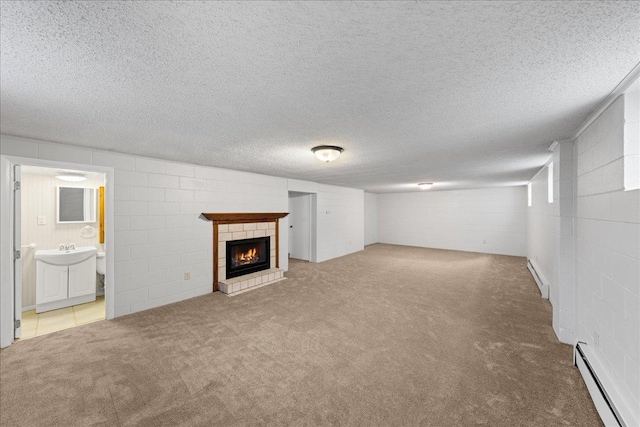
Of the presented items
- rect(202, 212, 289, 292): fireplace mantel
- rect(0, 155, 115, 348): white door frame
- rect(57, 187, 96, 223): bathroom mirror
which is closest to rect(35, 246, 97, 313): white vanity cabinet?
rect(57, 187, 96, 223): bathroom mirror

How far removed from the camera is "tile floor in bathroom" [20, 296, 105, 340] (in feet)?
9.89

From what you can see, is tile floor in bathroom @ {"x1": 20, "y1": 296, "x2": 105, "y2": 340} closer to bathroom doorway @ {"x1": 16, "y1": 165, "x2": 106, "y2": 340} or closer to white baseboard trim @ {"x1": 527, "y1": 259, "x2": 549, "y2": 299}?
bathroom doorway @ {"x1": 16, "y1": 165, "x2": 106, "y2": 340}

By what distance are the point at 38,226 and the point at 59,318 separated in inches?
59.9

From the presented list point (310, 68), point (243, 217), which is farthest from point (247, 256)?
point (310, 68)

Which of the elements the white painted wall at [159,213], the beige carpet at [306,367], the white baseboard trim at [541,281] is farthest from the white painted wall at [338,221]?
the white baseboard trim at [541,281]

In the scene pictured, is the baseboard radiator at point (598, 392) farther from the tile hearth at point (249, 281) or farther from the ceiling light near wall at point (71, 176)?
the ceiling light near wall at point (71, 176)

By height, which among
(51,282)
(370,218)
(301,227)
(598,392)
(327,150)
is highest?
(327,150)

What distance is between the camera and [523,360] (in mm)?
2318

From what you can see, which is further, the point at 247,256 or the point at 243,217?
the point at 247,256

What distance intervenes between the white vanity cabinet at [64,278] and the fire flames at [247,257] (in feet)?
7.30

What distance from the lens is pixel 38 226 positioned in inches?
150

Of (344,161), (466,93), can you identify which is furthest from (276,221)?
(466,93)

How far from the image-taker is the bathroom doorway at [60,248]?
11.6ft

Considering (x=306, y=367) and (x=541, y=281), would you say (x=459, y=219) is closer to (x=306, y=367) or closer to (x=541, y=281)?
(x=541, y=281)
